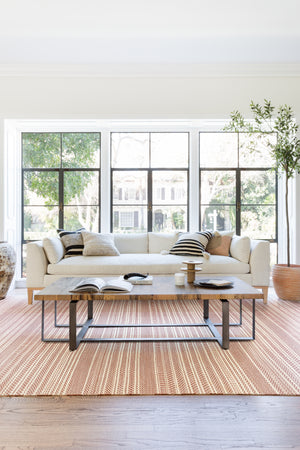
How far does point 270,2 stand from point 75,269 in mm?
3460

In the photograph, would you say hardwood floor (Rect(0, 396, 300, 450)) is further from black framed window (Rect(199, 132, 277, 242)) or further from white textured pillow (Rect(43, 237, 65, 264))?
black framed window (Rect(199, 132, 277, 242))

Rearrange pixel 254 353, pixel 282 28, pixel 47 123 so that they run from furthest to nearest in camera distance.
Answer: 1. pixel 47 123
2. pixel 282 28
3. pixel 254 353

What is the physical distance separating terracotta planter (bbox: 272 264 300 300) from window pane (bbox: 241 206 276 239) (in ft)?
3.68

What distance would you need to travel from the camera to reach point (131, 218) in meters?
5.16

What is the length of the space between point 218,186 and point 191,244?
4.27ft

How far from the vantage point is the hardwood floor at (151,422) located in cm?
145

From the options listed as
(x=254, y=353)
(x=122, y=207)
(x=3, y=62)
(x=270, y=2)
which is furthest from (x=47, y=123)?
(x=254, y=353)

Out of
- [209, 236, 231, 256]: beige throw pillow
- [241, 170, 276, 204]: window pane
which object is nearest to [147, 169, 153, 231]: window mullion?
[209, 236, 231, 256]: beige throw pillow

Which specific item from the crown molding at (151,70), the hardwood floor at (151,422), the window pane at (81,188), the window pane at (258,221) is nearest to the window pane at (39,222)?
the window pane at (81,188)

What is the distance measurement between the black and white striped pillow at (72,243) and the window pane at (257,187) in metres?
2.51

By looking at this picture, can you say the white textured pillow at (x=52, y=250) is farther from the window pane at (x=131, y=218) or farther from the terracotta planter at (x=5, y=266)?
the window pane at (x=131, y=218)

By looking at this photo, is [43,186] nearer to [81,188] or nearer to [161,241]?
[81,188]

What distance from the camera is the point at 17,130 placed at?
5.05m

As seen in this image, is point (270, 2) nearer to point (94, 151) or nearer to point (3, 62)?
point (94, 151)
